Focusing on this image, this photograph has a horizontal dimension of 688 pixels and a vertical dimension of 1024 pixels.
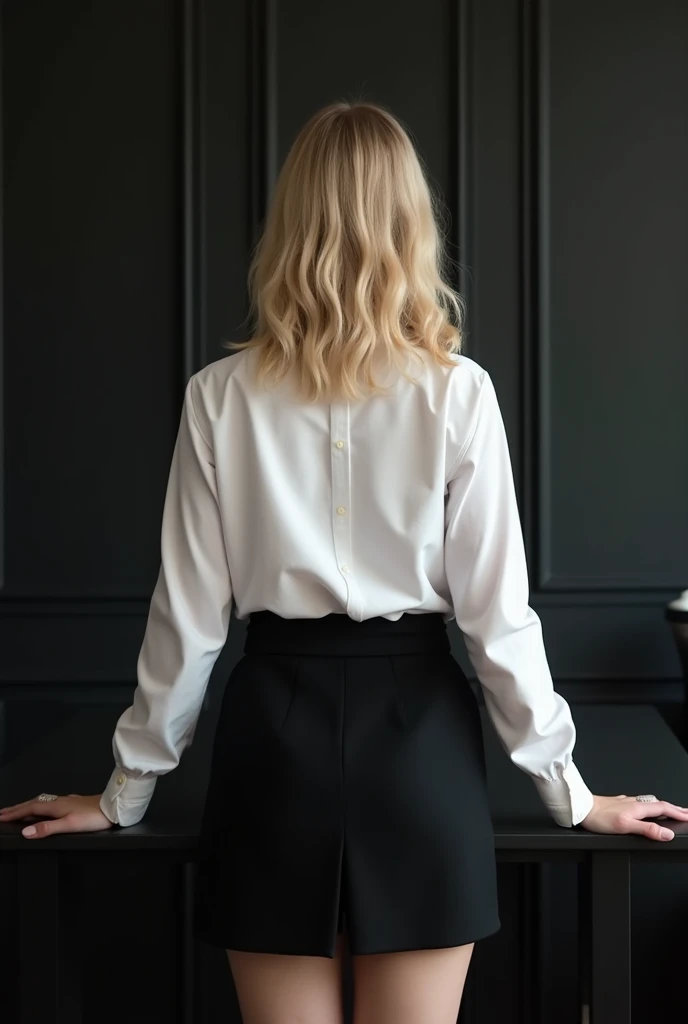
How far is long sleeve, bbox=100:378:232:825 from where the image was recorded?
1.46m

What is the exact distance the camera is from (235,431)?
144cm

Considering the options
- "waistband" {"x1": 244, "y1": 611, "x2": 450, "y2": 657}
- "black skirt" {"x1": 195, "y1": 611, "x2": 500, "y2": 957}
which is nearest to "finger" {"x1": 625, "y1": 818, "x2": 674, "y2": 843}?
"black skirt" {"x1": 195, "y1": 611, "x2": 500, "y2": 957}

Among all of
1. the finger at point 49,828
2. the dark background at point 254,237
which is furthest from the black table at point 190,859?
Result: the dark background at point 254,237

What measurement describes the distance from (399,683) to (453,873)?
0.77 feet

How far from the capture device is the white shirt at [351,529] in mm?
1396

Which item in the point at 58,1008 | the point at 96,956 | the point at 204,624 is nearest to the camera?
the point at 204,624

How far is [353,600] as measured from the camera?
4.56 feet

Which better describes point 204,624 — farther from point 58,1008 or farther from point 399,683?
point 58,1008

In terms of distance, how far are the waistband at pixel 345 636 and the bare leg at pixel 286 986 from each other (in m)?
0.38

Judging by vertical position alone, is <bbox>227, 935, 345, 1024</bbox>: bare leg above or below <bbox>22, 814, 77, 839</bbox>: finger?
below

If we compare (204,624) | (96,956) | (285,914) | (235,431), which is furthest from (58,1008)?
(96,956)

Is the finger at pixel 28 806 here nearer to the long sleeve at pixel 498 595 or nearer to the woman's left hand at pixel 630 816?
the long sleeve at pixel 498 595

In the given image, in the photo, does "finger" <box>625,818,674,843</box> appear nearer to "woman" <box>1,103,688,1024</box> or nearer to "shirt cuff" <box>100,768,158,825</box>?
"woman" <box>1,103,688,1024</box>

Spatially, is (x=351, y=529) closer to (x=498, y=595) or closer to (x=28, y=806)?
(x=498, y=595)
